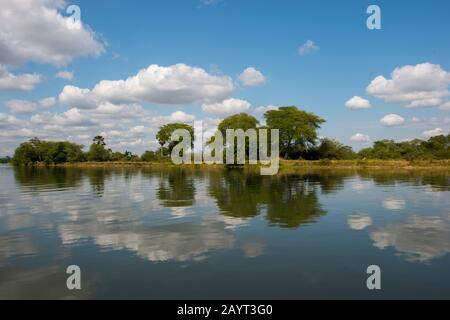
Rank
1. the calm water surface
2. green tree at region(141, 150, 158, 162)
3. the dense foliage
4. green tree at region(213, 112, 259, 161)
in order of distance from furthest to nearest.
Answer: the dense foliage, green tree at region(141, 150, 158, 162), green tree at region(213, 112, 259, 161), the calm water surface

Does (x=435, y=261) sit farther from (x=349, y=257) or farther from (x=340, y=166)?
(x=340, y=166)

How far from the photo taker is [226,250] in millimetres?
14984

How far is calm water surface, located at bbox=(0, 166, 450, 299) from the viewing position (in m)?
11.0

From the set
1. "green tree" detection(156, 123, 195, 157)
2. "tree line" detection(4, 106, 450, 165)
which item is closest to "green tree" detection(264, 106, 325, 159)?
"tree line" detection(4, 106, 450, 165)

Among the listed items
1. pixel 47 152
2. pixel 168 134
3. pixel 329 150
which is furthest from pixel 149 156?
pixel 329 150

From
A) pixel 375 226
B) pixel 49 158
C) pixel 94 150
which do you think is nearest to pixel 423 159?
pixel 375 226

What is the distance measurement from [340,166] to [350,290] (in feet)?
317

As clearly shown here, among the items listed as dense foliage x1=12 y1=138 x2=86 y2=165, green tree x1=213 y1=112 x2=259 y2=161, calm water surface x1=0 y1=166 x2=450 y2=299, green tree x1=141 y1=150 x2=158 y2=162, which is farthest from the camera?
dense foliage x1=12 y1=138 x2=86 y2=165

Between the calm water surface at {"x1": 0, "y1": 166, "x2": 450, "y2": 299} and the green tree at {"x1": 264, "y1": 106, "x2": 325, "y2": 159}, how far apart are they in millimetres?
87611

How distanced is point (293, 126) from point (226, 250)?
10250 centimetres

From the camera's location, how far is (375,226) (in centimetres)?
1961

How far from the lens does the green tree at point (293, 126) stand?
114 meters

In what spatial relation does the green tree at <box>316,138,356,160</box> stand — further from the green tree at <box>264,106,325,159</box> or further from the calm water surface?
the calm water surface

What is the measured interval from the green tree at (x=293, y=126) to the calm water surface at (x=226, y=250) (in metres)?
87.6
